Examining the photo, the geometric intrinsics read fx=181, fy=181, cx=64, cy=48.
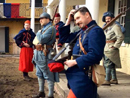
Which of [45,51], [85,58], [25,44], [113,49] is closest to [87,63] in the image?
[85,58]

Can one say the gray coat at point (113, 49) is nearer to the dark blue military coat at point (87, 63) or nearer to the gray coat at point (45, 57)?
the gray coat at point (45, 57)

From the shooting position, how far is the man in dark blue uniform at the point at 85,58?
2.05m

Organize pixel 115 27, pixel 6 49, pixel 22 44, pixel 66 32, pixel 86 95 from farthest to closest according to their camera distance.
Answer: pixel 6 49, pixel 22 44, pixel 115 27, pixel 66 32, pixel 86 95

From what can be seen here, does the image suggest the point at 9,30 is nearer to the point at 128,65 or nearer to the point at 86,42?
the point at 128,65

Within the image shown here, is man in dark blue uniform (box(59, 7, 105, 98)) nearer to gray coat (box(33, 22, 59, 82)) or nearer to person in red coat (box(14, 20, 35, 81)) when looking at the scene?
gray coat (box(33, 22, 59, 82))

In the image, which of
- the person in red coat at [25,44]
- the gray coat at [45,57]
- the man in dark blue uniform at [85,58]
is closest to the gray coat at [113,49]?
the gray coat at [45,57]

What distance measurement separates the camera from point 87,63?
81.5 inches

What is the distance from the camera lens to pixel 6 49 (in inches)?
704

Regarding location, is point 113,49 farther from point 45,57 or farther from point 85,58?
point 85,58

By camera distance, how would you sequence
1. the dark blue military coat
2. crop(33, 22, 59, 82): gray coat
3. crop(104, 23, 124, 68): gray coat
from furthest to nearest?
1. crop(104, 23, 124, 68): gray coat
2. crop(33, 22, 59, 82): gray coat
3. the dark blue military coat

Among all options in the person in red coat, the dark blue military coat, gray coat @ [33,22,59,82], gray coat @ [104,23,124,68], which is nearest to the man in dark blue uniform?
the dark blue military coat

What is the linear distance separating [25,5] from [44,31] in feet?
48.7

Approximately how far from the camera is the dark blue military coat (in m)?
→ 2.05

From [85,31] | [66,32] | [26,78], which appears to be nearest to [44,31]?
[66,32]
